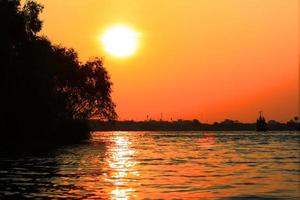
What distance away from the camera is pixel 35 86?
68750mm

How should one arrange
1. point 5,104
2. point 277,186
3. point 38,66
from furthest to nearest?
point 38,66 < point 5,104 < point 277,186

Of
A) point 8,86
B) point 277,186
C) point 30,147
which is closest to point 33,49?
point 8,86

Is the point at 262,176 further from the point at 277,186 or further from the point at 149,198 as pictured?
the point at 149,198

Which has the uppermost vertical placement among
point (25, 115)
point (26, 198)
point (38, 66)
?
point (38, 66)

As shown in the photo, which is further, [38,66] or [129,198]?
[38,66]

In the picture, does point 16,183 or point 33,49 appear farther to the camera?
point 33,49

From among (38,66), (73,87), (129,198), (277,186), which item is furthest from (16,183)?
(73,87)

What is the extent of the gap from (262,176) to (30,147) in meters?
42.4

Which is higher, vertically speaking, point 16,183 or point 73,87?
point 73,87

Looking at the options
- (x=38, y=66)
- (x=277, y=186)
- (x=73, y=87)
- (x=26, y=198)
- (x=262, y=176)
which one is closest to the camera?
(x=26, y=198)

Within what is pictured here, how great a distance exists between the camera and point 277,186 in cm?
3023

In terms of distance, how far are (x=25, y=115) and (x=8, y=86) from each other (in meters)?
4.03

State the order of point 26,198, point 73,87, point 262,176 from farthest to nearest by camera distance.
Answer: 1. point 73,87
2. point 262,176
3. point 26,198

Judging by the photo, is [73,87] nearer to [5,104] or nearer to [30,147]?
[30,147]
